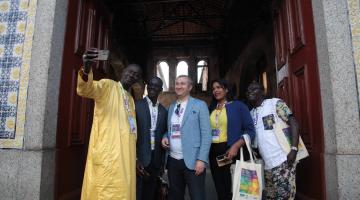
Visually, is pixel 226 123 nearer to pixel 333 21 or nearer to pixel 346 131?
pixel 346 131

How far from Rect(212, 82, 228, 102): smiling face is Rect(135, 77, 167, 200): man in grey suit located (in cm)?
70

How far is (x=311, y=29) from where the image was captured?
131 inches

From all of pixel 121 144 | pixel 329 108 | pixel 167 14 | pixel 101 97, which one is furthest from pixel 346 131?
pixel 167 14

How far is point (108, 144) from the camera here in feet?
8.46

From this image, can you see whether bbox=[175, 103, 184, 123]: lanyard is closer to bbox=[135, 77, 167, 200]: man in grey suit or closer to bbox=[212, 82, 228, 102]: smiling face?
bbox=[135, 77, 167, 200]: man in grey suit

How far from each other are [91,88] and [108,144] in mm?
542

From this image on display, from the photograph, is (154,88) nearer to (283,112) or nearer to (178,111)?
(178,111)

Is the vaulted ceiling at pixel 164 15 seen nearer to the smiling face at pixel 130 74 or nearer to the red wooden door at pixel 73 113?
the red wooden door at pixel 73 113

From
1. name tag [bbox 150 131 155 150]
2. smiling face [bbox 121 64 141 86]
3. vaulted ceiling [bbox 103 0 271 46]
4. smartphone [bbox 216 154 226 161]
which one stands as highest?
vaulted ceiling [bbox 103 0 271 46]

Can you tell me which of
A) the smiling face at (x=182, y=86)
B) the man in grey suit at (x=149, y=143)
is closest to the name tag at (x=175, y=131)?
the man in grey suit at (x=149, y=143)

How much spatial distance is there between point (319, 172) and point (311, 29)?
166 cm

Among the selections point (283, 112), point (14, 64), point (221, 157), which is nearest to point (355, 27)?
point (283, 112)

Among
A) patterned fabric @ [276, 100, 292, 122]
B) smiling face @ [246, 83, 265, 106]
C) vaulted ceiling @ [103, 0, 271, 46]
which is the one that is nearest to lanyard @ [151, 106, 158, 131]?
smiling face @ [246, 83, 265, 106]

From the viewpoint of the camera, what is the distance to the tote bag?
2.83 m
